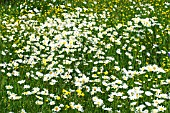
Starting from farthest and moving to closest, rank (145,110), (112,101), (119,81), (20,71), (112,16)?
(112,16)
(20,71)
(119,81)
(112,101)
(145,110)

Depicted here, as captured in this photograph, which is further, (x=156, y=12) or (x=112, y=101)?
(x=156, y=12)

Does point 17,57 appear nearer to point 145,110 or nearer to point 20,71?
point 20,71

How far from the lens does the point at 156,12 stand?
914cm

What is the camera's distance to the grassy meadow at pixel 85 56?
538cm

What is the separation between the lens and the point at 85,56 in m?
6.98

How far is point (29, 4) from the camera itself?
10.0 metres

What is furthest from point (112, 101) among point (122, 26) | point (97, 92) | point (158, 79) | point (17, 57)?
point (122, 26)

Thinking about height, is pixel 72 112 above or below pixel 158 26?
below

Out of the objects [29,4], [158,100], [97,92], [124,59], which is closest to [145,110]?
[158,100]

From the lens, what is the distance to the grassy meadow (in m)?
5.38

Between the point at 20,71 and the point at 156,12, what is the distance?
400cm

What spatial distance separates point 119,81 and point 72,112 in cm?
103

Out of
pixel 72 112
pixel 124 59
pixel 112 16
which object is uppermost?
pixel 112 16

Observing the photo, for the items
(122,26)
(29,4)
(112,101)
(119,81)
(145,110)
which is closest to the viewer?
(145,110)
